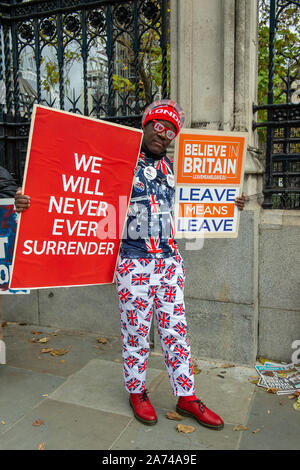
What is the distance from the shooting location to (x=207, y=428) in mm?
3207

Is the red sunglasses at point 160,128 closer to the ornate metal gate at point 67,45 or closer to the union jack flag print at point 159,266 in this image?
the union jack flag print at point 159,266

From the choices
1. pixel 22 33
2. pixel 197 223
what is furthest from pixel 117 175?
pixel 22 33

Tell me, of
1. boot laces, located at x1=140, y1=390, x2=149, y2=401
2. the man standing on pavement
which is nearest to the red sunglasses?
the man standing on pavement

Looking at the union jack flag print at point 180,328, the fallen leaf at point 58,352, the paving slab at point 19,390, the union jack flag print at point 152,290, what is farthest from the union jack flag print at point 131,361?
the fallen leaf at point 58,352

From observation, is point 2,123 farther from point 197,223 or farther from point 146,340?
point 146,340

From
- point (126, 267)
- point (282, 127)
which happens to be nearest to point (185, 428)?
point (126, 267)

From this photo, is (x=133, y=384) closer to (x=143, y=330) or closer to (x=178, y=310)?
(x=143, y=330)

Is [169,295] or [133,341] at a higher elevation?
[169,295]

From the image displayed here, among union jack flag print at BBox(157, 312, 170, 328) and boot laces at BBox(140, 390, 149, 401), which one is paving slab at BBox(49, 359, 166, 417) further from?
union jack flag print at BBox(157, 312, 170, 328)

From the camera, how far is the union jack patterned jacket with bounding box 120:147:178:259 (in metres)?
3.16

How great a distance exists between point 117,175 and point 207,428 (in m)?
2.00

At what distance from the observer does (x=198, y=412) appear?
10.7 feet

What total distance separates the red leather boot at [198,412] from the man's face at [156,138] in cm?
188

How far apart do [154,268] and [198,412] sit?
113cm
